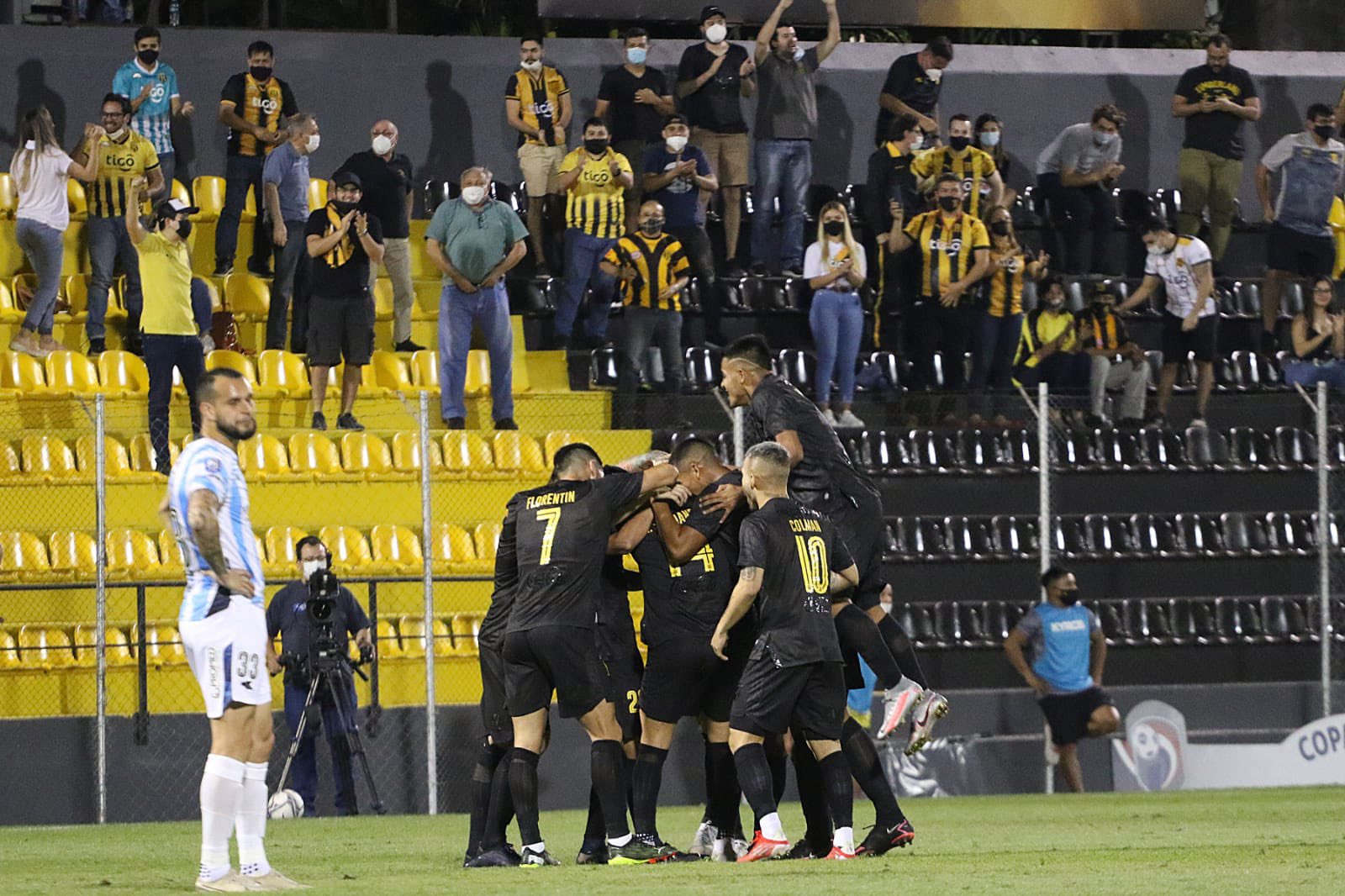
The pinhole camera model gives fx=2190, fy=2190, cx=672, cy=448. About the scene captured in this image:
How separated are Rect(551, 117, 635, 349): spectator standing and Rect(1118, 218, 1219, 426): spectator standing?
486 centimetres

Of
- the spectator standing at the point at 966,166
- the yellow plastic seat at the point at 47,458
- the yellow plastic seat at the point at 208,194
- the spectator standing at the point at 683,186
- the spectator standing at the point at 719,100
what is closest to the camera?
the yellow plastic seat at the point at 47,458

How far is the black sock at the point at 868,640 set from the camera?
32.9 feet

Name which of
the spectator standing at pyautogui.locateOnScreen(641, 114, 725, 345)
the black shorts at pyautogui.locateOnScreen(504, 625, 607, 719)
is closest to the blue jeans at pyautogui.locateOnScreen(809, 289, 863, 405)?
the spectator standing at pyautogui.locateOnScreen(641, 114, 725, 345)

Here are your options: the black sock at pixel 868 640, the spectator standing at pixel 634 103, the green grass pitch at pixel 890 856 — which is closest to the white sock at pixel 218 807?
the green grass pitch at pixel 890 856

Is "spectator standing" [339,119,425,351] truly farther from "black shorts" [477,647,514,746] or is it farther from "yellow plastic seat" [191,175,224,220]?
"black shorts" [477,647,514,746]

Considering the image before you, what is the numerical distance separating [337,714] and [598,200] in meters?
6.35

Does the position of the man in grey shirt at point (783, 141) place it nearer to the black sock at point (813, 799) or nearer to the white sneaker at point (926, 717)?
the white sneaker at point (926, 717)

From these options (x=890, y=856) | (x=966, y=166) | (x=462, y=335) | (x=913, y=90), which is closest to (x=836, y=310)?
(x=966, y=166)

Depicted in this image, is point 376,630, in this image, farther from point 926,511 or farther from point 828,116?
point 828,116

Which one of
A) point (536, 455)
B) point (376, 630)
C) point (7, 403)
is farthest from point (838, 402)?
point (7, 403)

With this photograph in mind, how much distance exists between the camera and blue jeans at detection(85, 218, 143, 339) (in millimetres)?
18906

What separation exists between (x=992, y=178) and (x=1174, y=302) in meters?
2.07

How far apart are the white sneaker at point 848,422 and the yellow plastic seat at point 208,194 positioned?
6614 mm

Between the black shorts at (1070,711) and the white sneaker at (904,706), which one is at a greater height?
the white sneaker at (904,706)
